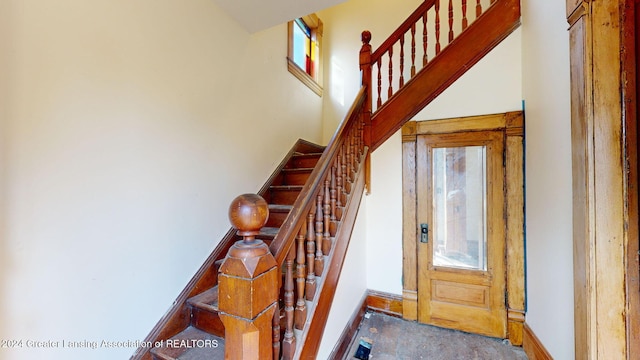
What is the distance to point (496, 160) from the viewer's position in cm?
209

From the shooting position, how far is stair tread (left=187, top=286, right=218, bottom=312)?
1.50 meters

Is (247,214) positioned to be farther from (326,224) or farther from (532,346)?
(532,346)

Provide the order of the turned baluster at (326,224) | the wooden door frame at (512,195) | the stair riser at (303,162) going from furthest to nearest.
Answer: the stair riser at (303,162)
the wooden door frame at (512,195)
the turned baluster at (326,224)

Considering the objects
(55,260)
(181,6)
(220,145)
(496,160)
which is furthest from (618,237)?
(181,6)

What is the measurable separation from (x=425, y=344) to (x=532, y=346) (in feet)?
2.27

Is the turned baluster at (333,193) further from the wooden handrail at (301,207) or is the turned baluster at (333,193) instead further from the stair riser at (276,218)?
the stair riser at (276,218)

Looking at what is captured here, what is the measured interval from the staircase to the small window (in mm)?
870

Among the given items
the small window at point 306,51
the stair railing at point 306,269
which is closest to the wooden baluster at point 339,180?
the stair railing at point 306,269

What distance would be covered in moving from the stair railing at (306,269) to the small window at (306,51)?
1.30 meters

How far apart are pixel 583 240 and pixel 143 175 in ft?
7.11

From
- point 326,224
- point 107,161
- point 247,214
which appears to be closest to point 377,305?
point 326,224

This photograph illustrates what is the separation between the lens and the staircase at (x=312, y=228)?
104 centimetres

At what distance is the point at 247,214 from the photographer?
0.82 metres

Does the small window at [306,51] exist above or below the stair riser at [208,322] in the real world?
above
